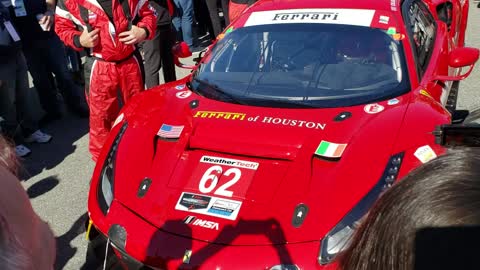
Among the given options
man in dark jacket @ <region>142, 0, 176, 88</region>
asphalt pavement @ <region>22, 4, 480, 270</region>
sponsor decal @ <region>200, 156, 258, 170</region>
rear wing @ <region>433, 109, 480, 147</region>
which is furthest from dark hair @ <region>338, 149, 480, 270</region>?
man in dark jacket @ <region>142, 0, 176, 88</region>

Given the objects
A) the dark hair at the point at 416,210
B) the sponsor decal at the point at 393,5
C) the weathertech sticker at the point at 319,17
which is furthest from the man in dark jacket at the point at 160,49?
the dark hair at the point at 416,210

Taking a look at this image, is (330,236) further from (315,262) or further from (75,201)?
(75,201)

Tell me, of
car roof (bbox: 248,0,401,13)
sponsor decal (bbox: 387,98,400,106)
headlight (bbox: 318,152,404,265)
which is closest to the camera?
headlight (bbox: 318,152,404,265)

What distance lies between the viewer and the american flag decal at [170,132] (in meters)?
3.00

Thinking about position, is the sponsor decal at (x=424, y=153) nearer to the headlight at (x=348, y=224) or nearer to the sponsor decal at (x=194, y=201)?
the headlight at (x=348, y=224)

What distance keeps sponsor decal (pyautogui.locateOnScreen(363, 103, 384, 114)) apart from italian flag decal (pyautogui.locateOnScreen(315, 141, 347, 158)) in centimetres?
36

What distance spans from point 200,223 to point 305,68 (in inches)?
53.5

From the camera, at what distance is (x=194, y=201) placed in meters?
2.55

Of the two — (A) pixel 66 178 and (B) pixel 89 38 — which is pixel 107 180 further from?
(A) pixel 66 178

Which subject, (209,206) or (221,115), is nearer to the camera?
(209,206)

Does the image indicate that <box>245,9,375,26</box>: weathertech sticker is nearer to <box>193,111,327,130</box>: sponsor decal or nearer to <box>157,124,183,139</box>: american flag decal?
<box>193,111,327,130</box>: sponsor decal

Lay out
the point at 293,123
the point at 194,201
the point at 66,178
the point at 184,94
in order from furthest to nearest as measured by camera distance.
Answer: the point at 66,178
the point at 184,94
the point at 293,123
the point at 194,201

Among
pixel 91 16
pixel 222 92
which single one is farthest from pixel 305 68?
pixel 91 16

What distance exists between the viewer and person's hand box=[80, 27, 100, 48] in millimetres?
4091
